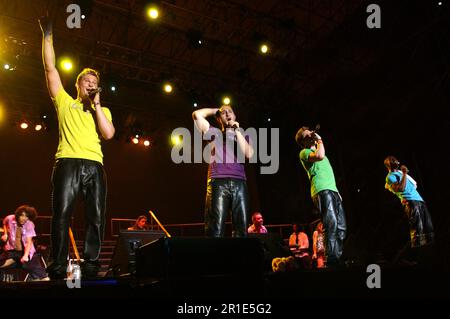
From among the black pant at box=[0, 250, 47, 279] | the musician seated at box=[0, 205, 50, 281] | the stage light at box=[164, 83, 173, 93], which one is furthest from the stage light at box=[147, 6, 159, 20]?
the black pant at box=[0, 250, 47, 279]

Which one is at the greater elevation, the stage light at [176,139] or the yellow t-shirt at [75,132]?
the stage light at [176,139]

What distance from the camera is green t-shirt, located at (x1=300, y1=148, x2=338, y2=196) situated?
4.63 metres

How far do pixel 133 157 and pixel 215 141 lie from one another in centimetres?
1114

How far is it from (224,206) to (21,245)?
5288 millimetres

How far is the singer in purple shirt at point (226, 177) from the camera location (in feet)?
12.3

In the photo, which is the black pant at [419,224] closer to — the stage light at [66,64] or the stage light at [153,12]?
the stage light at [153,12]

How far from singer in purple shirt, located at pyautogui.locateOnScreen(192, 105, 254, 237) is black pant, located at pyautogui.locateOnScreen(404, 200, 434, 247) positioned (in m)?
3.45

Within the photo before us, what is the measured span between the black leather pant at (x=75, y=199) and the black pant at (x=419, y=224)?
4.66 meters

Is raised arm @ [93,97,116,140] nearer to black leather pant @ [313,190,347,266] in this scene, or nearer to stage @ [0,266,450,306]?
stage @ [0,266,450,306]

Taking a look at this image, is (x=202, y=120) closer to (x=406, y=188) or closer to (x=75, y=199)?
(x=75, y=199)

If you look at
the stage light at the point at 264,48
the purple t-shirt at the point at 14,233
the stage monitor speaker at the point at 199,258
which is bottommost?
the purple t-shirt at the point at 14,233

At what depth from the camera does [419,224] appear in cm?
617

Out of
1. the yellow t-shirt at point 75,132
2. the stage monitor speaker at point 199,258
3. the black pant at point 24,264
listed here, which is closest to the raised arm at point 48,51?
the yellow t-shirt at point 75,132

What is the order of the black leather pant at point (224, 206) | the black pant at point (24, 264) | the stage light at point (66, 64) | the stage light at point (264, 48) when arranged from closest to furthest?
the black leather pant at point (224, 206), the black pant at point (24, 264), the stage light at point (66, 64), the stage light at point (264, 48)
